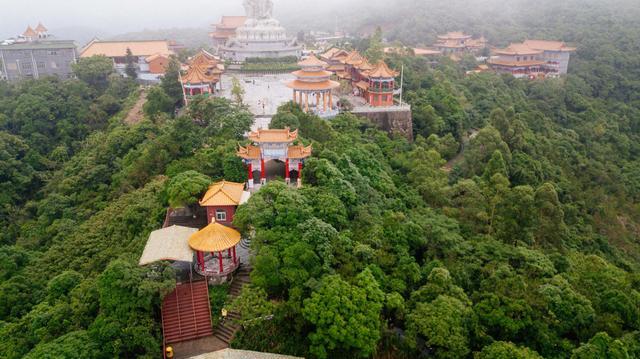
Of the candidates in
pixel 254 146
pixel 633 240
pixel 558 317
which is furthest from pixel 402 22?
pixel 558 317

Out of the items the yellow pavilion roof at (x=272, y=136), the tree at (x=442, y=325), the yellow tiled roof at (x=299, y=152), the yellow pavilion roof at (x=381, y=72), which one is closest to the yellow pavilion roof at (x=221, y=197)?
the yellow pavilion roof at (x=272, y=136)

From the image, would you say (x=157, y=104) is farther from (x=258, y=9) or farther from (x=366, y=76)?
(x=258, y=9)

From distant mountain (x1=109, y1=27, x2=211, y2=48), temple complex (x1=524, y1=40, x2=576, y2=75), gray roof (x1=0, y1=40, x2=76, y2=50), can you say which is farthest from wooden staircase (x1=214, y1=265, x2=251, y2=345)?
distant mountain (x1=109, y1=27, x2=211, y2=48)

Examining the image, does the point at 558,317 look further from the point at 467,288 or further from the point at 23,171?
the point at 23,171

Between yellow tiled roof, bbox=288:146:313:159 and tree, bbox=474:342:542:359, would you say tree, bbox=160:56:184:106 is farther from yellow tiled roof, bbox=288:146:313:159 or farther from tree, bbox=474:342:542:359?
tree, bbox=474:342:542:359

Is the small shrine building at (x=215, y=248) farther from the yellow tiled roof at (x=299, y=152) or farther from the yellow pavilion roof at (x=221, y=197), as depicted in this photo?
the yellow tiled roof at (x=299, y=152)

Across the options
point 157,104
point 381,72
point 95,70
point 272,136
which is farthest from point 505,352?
point 95,70
